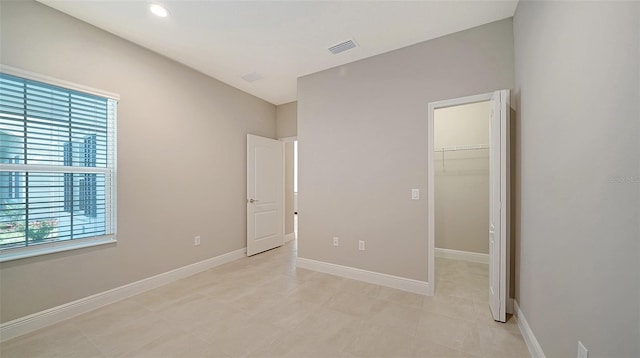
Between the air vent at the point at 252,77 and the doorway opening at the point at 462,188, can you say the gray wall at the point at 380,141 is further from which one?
the doorway opening at the point at 462,188

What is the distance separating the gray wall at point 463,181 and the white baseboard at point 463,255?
5 centimetres

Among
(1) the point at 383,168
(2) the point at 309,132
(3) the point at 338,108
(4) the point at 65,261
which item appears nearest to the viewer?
(4) the point at 65,261

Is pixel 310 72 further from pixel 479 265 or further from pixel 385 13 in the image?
pixel 479 265

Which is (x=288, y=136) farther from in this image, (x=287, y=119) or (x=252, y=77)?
(x=252, y=77)

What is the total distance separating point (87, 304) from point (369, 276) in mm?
3020

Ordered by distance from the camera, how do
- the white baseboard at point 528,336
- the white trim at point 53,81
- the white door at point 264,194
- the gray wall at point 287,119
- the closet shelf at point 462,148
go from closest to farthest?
the white baseboard at point 528,336 < the white trim at point 53,81 < the closet shelf at point 462,148 < the white door at point 264,194 < the gray wall at point 287,119

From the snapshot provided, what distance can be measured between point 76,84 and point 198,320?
100 inches

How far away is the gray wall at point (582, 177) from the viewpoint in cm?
94

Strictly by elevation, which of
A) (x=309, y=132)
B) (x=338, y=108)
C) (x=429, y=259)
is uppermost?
(x=338, y=108)

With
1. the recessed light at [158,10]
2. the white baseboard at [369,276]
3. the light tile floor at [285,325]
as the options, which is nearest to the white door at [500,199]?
the light tile floor at [285,325]

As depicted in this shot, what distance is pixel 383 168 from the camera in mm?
3023

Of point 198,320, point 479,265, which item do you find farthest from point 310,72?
point 479,265

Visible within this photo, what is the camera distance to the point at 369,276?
3.08 meters

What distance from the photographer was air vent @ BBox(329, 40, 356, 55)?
110 inches
